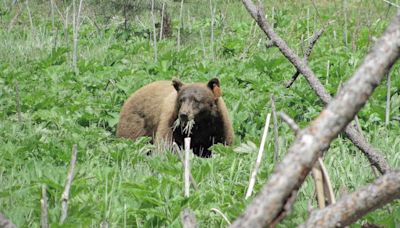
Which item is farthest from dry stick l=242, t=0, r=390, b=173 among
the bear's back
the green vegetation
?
the bear's back

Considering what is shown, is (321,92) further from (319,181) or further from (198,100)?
(198,100)

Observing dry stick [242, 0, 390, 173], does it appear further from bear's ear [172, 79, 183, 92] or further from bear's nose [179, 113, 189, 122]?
bear's ear [172, 79, 183, 92]

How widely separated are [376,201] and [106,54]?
969 cm

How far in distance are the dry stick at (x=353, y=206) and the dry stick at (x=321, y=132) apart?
0.16 meters

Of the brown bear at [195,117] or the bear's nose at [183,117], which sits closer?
the bear's nose at [183,117]

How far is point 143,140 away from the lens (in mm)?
7184

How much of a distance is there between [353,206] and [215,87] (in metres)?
6.03

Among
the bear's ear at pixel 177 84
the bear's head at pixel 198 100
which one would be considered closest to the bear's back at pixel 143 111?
the bear's ear at pixel 177 84

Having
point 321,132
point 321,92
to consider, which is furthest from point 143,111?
point 321,132

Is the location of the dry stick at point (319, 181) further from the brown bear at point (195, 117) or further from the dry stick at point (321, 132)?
the brown bear at point (195, 117)

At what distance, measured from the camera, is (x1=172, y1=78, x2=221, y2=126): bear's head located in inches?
298

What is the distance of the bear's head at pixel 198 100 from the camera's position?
24.8 ft

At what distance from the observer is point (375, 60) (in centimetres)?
166

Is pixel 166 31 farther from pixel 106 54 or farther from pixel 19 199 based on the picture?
pixel 19 199
